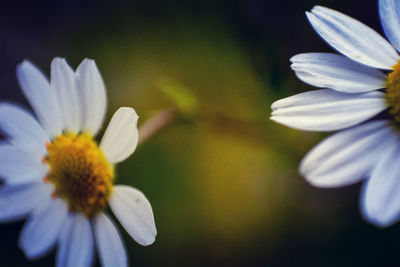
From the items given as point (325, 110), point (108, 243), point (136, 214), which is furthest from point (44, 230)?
point (325, 110)

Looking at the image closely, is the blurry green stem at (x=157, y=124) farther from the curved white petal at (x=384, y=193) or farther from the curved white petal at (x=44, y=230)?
the curved white petal at (x=384, y=193)

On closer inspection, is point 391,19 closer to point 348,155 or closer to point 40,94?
point 348,155

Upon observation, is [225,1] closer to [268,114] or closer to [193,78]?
[193,78]

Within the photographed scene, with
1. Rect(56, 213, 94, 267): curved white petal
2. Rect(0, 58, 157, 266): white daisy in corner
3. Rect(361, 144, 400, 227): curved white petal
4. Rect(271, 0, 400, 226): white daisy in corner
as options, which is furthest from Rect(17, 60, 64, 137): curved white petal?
Rect(361, 144, 400, 227): curved white petal

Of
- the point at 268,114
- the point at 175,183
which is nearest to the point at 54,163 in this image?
the point at 268,114

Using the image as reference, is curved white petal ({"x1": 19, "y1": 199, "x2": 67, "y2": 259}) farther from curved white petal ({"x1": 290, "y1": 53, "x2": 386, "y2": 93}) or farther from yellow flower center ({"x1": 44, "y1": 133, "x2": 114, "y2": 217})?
curved white petal ({"x1": 290, "y1": 53, "x2": 386, "y2": 93})

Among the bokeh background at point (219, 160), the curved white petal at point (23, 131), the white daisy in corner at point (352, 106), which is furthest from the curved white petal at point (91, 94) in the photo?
the bokeh background at point (219, 160)
